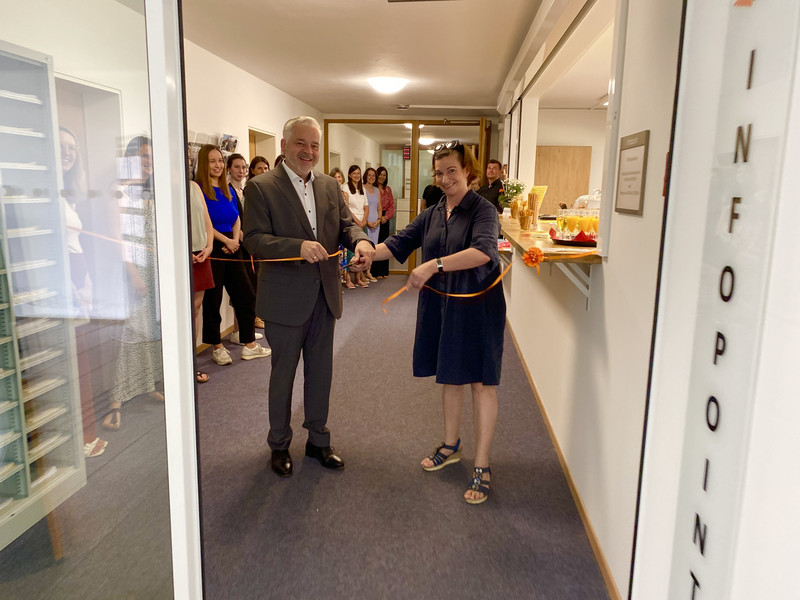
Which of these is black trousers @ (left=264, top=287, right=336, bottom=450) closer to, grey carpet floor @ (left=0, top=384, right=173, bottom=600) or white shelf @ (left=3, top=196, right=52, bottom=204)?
grey carpet floor @ (left=0, top=384, right=173, bottom=600)

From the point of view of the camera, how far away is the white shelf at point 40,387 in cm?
153

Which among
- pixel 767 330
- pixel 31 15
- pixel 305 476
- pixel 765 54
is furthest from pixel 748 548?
pixel 305 476

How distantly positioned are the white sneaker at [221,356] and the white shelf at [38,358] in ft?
9.52

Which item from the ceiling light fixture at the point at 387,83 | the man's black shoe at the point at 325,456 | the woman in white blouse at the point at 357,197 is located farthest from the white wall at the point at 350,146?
the man's black shoe at the point at 325,456

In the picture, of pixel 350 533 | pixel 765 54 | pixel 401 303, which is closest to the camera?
pixel 765 54

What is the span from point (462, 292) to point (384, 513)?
0.99 meters

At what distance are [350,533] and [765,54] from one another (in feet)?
6.71

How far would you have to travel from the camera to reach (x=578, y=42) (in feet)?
11.9

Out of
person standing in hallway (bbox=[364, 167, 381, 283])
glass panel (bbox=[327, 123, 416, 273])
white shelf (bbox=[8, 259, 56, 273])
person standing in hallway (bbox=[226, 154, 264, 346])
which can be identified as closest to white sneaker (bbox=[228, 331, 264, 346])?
person standing in hallway (bbox=[226, 154, 264, 346])

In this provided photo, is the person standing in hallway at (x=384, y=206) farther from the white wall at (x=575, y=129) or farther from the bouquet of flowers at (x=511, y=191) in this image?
the bouquet of flowers at (x=511, y=191)

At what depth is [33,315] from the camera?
4.62 feet

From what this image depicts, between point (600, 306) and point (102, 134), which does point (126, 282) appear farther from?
point (600, 306)

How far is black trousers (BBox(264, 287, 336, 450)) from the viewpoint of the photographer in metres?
2.60

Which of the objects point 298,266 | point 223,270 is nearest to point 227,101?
point 223,270
